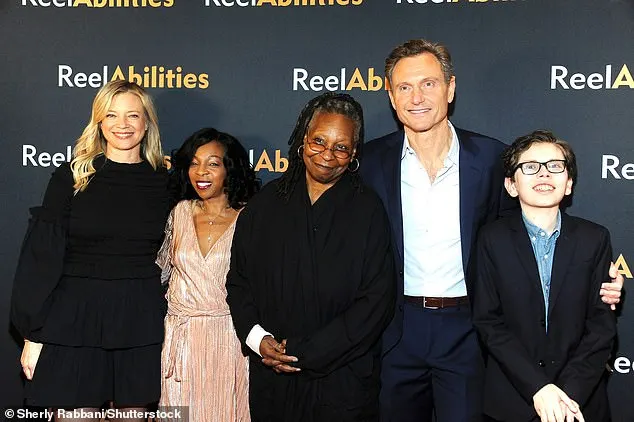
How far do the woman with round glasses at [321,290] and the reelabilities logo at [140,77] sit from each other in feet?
4.53

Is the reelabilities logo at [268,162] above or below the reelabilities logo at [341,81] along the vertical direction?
below

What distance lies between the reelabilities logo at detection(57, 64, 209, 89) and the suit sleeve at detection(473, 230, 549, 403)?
2101 mm

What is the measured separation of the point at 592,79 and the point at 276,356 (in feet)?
7.85

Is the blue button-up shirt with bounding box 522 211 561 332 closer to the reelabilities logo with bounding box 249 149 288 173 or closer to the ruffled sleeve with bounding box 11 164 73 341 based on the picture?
the reelabilities logo with bounding box 249 149 288 173

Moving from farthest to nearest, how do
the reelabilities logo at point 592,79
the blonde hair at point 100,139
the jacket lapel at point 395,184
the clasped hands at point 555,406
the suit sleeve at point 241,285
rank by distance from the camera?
the reelabilities logo at point 592,79 → the blonde hair at point 100,139 → the jacket lapel at point 395,184 → the suit sleeve at point 241,285 → the clasped hands at point 555,406

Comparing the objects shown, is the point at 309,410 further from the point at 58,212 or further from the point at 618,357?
the point at 618,357

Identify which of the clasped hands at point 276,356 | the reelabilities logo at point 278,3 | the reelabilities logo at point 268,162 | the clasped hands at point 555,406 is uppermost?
the reelabilities logo at point 278,3

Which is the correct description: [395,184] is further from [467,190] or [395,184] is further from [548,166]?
[548,166]

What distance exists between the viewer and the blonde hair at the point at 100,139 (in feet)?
11.0

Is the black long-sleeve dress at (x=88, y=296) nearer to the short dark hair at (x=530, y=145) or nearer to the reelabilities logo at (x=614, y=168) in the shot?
the short dark hair at (x=530, y=145)

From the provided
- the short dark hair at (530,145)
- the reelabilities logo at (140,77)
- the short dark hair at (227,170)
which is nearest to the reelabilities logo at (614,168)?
the short dark hair at (530,145)

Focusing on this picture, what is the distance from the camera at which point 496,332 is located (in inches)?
115

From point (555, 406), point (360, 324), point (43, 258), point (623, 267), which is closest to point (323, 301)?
point (360, 324)

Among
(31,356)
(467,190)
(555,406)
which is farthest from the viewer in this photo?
(31,356)
